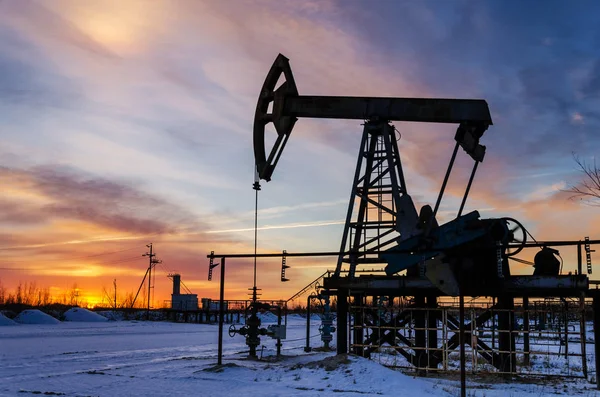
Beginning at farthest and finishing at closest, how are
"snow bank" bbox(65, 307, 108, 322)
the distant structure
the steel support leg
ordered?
the distant structure, "snow bank" bbox(65, 307, 108, 322), the steel support leg

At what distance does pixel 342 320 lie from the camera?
2133 centimetres

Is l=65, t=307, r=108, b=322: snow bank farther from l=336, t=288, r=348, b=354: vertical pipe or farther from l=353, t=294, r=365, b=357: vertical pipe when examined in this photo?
l=336, t=288, r=348, b=354: vertical pipe

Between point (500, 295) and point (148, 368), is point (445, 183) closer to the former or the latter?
point (500, 295)

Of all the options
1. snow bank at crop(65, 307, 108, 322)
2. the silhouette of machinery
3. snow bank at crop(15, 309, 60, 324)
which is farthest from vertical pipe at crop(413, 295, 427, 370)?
snow bank at crop(65, 307, 108, 322)

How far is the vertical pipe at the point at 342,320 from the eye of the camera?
21281 millimetres

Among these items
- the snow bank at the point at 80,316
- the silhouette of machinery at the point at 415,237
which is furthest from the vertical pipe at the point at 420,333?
the snow bank at the point at 80,316

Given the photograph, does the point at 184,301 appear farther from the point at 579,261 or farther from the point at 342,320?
the point at 579,261

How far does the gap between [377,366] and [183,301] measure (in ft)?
229

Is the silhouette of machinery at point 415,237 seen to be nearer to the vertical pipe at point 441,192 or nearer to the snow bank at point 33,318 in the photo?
the vertical pipe at point 441,192

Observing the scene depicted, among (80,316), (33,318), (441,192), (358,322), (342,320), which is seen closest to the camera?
(441,192)

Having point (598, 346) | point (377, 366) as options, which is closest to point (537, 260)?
point (598, 346)

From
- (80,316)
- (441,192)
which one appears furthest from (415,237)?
(80,316)

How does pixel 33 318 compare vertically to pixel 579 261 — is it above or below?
below

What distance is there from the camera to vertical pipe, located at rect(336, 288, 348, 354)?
2128cm
